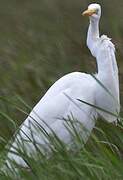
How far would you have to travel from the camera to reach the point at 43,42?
7.43 meters

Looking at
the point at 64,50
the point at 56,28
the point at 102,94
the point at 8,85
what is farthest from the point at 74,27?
the point at 102,94

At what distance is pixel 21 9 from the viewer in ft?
27.2

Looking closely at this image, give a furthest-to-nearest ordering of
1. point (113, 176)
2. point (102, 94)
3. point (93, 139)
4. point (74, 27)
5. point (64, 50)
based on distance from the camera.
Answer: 1. point (74, 27)
2. point (64, 50)
3. point (102, 94)
4. point (93, 139)
5. point (113, 176)

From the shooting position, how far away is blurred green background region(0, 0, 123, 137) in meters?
6.44

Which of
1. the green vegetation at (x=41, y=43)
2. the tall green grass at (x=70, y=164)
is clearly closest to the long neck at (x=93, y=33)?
the green vegetation at (x=41, y=43)

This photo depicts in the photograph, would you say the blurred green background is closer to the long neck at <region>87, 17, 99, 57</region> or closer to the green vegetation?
the green vegetation

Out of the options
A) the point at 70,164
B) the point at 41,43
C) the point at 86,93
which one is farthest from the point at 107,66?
the point at 41,43

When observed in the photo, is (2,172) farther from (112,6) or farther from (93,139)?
(112,6)

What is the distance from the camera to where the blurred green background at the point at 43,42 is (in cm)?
644

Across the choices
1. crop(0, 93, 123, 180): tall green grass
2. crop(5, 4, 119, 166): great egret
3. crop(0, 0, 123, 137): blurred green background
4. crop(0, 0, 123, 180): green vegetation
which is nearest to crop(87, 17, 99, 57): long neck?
crop(5, 4, 119, 166): great egret

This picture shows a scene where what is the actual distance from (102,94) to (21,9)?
12.1 ft

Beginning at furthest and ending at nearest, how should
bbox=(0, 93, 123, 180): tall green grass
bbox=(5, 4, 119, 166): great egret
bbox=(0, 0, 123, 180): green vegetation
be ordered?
bbox=(0, 0, 123, 180): green vegetation
bbox=(5, 4, 119, 166): great egret
bbox=(0, 93, 123, 180): tall green grass

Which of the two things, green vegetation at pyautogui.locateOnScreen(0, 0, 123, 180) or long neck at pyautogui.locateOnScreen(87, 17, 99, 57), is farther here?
green vegetation at pyautogui.locateOnScreen(0, 0, 123, 180)

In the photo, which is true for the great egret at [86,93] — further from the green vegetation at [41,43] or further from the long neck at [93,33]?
the green vegetation at [41,43]
